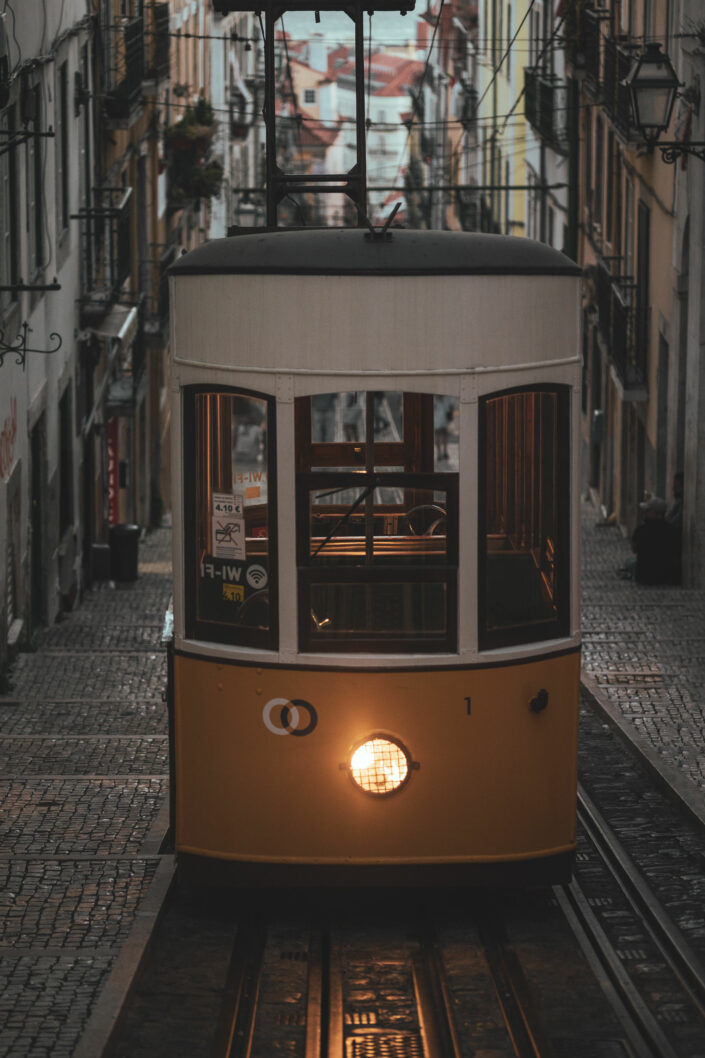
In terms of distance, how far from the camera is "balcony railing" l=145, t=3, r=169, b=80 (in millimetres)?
30203

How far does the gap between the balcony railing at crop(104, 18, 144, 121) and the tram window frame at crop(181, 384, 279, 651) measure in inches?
720

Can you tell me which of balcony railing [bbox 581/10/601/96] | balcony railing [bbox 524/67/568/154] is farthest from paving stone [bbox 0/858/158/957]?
balcony railing [bbox 524/67/568/154]

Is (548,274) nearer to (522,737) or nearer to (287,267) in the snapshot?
(287,267)

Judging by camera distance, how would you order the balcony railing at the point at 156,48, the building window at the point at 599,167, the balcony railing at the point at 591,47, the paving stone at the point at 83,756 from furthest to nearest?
the building window at the point at 599,167 → the balcony railing at the point at 156,48 → the balcony railing at the point at 591,47 → the paving stone at the point at 83,756

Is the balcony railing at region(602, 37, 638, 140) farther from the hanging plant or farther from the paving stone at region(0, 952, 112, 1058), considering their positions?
the paving stone at region(0, 952, 112, 1058)

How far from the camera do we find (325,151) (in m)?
126

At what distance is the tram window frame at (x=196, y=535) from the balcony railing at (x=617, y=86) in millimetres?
16939

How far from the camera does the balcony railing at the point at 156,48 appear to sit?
99.1ft

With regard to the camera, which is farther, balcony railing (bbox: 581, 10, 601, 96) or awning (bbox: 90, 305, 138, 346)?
balcony railing (bbox: 581, 10, 601, 96)

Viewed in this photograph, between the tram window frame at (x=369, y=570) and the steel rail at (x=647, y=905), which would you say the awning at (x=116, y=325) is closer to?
the steel rail at (x=647, y=905)

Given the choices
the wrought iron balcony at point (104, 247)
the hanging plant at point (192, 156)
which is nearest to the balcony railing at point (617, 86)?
the wrought iron balcony at point (104, 247)

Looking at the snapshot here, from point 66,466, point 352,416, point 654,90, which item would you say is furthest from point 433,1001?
point 66,466

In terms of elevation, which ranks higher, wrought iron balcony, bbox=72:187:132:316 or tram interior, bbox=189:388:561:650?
wrought iron balcony, bbox=72:187:132:316

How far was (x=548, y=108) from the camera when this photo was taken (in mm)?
35188
